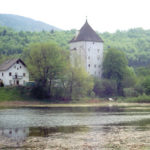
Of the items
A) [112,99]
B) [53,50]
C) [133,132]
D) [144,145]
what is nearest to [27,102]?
[53,50]

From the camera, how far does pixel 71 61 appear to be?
8444 centimetres

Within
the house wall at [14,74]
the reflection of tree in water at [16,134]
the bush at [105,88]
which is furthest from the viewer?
the bush at [105,88]

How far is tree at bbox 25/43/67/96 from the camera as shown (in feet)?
254

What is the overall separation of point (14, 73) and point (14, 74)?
0.71ft

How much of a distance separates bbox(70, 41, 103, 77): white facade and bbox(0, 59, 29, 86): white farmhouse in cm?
1822

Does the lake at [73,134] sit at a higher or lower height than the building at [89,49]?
lower

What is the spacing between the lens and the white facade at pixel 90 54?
324 ft

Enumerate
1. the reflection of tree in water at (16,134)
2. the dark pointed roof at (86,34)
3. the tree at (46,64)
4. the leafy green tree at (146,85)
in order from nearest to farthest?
1. the reflection of tree in water at (16,134)
2. the tree at (46,64)
3. the leafy green tree at (146,85)
4. the dark pointed roof at (86,34)

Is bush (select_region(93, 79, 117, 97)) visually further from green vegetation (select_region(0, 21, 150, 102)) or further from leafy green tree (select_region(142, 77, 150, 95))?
leafy green tree (select_region(142, 77, 150, 95))

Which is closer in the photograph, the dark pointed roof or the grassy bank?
the grassy bank

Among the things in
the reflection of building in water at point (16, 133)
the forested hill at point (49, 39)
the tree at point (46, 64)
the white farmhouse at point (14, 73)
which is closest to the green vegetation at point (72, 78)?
the tree at point (46, 64)

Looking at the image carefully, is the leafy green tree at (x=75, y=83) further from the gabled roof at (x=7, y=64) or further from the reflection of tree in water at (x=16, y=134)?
the reflection of tree in water at (x=16, y=134)

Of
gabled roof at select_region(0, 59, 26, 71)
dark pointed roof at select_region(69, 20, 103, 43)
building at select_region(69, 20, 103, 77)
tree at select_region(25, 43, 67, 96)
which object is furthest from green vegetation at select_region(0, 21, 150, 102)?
dark pointed roof at select_region(69, 20, 103, 43)

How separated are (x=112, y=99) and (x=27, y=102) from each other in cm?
1968
